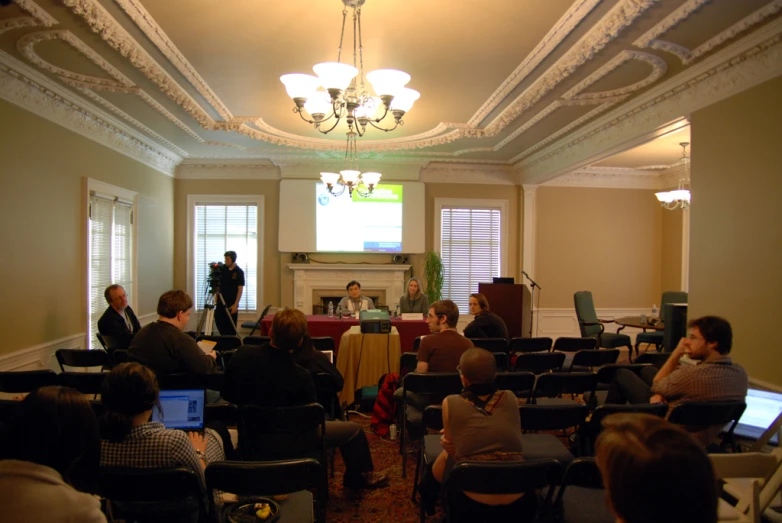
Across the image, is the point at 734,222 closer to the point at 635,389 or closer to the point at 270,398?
the point at 635,389

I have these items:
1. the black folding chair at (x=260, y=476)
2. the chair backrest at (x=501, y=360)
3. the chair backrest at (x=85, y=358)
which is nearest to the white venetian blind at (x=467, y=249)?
the chair backrest at (x=501, y=360)

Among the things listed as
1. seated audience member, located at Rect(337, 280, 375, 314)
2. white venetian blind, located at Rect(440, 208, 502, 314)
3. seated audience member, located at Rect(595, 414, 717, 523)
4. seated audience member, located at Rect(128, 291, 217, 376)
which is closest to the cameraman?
seated audience member, located at Rect(337, 280, 375, 314)

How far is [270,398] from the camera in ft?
8.47

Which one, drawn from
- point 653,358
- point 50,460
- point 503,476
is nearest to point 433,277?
point 653,358

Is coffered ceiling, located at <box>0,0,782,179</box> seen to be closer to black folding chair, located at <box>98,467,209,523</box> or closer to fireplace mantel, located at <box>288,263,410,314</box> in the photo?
fireplace mantel, located at <box>288,263,410,314</box>

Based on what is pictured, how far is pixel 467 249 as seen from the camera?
9133mm

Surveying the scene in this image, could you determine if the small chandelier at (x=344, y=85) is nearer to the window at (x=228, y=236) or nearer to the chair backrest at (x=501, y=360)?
the chair backrest at (x=501, y=360)

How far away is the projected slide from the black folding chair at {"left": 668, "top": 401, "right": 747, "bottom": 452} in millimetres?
6257

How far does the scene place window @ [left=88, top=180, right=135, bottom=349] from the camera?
5816mm

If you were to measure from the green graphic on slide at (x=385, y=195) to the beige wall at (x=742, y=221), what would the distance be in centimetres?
493

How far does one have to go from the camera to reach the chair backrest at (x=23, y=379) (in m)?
3.20

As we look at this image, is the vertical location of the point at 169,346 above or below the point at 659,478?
below

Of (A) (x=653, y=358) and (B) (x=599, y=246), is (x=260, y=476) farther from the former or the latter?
(B) (x=599, y=246)

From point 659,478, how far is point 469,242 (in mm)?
8367
